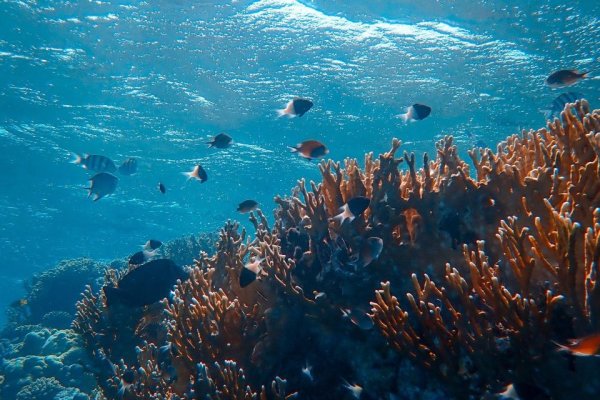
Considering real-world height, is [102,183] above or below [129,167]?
below

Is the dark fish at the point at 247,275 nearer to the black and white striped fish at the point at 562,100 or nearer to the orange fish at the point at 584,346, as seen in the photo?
the orange fish at the point at 584,346

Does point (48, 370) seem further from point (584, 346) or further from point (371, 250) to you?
point (584, 346)

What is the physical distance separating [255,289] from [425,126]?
791 inches

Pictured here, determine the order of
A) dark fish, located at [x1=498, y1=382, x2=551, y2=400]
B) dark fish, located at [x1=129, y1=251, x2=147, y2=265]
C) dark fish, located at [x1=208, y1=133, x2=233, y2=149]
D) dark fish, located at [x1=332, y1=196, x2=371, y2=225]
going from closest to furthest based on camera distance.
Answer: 1. dark fish, located at [x1=498, y1=382, x2=551, y2=400]
2. dark fish, located at [x1=332, y1=196, x2=371, y2=225]
3. dark fish, located at [x1=129, y1=251, x2=147, y2=265]
4. dark fish, located at [x1=208, y1=133, x2=233, y2=149]

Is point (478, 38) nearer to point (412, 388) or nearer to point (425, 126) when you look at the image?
point (425, 126)

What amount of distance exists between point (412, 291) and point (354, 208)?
1085 millimetres

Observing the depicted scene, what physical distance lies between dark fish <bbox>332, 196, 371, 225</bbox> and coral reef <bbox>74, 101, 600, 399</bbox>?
0.05 m

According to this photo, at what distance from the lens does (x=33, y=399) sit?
9344 millimetres

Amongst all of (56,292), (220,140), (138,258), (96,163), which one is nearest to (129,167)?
(96,163)

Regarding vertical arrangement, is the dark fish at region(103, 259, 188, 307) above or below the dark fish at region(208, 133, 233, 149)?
below

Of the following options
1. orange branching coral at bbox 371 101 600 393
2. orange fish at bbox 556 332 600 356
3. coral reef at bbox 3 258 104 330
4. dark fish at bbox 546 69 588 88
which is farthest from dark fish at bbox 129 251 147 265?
coral reef at bbox 3 258 104 330

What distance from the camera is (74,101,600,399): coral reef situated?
258 cm

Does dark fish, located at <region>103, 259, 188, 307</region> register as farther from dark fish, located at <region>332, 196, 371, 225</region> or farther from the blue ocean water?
the blue ocean water

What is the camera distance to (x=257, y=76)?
1766 centimetres
